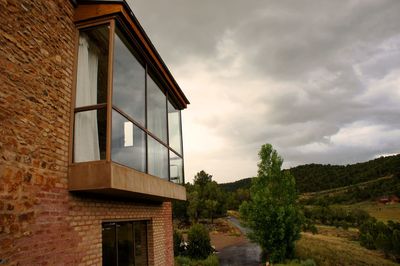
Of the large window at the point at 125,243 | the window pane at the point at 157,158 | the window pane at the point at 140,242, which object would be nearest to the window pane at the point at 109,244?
the large window at the point at 125,243

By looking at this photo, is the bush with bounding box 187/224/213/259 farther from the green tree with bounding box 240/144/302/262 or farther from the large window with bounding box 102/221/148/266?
the large window with bounding box 102/221/148/266

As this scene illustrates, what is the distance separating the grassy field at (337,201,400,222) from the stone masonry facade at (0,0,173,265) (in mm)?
66201

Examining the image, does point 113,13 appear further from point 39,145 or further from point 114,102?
point 39,145

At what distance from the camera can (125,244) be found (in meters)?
7.13

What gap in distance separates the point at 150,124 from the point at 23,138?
3.65 metres

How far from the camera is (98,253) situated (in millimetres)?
5574

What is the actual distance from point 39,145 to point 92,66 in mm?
2073

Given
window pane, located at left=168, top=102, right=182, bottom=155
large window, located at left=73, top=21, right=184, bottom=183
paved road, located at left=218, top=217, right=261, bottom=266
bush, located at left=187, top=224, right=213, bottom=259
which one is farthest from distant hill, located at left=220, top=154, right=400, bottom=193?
large window, located at left=73, top=21, right=184, bottom=183

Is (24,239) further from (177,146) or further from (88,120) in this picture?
(177,146)

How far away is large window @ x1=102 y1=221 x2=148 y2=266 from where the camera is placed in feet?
20.7

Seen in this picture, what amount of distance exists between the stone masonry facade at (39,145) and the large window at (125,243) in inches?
25.7

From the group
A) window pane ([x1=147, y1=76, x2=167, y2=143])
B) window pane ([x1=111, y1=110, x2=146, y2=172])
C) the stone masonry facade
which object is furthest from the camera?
window pane ([x1=147, y1=76, x2=167, y2=143])

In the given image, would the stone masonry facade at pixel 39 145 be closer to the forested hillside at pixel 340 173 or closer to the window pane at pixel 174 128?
the window pane at pixel 174 128

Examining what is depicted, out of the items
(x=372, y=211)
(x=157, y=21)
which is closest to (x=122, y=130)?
(x=157, y=21)
